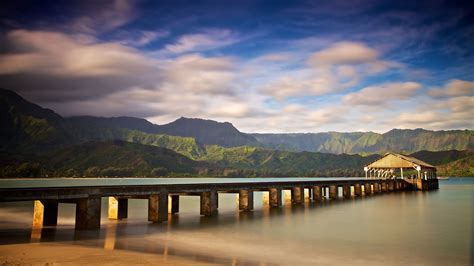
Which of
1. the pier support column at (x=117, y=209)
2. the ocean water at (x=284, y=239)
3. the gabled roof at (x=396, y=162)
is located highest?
the gabled roof at (x=396, y=162)

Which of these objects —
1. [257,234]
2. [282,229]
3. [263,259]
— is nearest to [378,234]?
[282,229]

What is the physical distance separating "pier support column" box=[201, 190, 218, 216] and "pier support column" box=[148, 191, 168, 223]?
5.16 metres

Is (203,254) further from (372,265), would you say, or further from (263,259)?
(372,265)

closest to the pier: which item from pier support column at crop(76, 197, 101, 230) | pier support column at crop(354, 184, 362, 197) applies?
pier support column at crop(76, 197, 101, 230)

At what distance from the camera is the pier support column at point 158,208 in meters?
28.2

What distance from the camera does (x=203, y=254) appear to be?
56.7 ft

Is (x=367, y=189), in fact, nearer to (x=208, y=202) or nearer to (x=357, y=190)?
(x=357, y=190)

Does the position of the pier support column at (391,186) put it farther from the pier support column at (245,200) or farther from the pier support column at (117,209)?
the pier support column at (117,209)

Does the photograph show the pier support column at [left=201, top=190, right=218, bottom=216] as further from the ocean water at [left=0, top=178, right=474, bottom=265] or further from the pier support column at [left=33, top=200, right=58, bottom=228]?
the pier support column at [left=33, top=200, right=58, bottom=228]

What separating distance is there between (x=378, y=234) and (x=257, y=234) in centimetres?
784

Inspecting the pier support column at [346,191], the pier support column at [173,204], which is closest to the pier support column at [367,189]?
the pier support column at [346,191]

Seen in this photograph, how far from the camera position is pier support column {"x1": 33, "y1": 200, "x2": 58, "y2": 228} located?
82.5 feet

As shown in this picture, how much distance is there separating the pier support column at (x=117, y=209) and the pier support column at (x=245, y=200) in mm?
11735

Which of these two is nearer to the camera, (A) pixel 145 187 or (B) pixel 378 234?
(B) pixel 378 234
